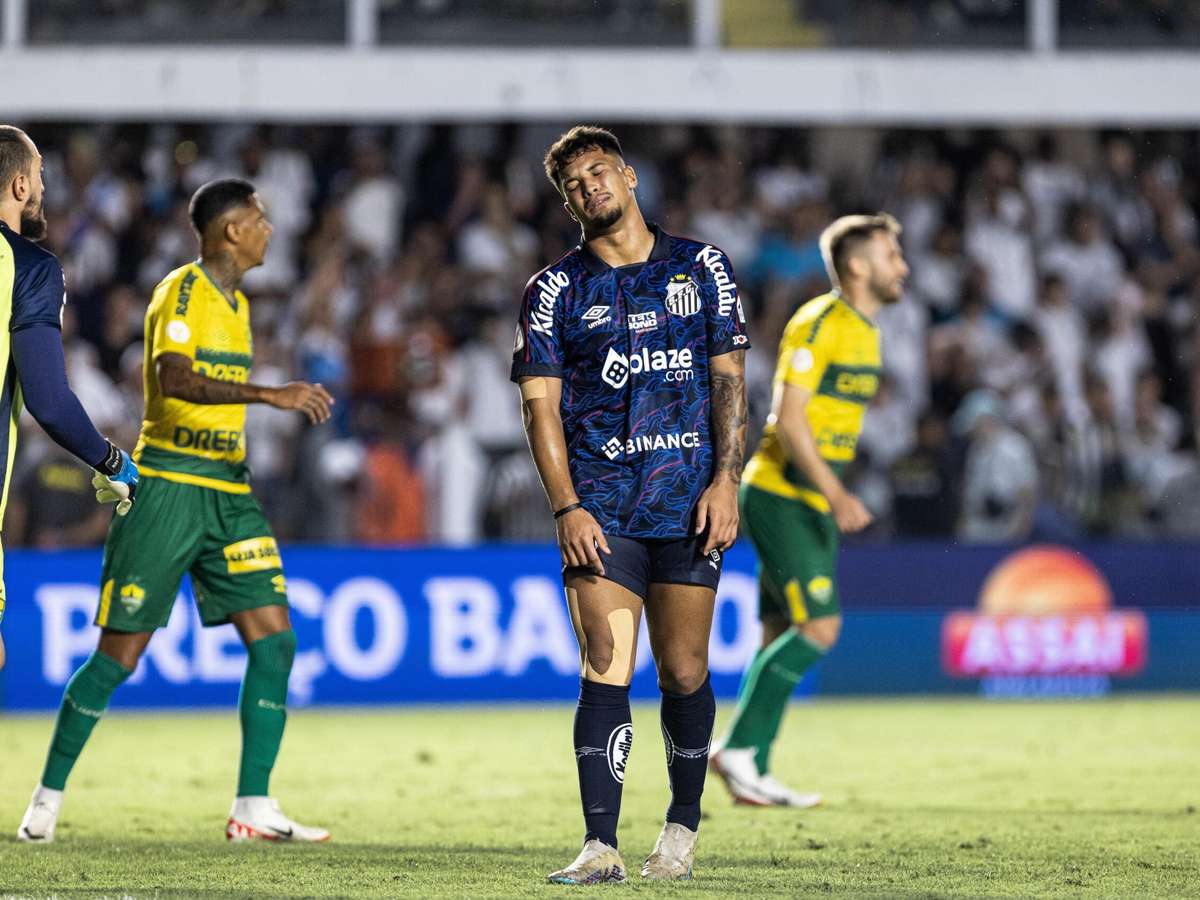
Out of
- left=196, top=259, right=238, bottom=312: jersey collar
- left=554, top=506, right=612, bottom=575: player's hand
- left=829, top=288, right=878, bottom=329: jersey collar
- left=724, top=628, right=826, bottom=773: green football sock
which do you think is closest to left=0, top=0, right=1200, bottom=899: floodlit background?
left=724, top=628, right=826, bottom=773: green football sock

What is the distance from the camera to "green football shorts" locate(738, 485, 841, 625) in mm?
8484

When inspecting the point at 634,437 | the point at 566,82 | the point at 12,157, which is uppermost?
the point at 566,82

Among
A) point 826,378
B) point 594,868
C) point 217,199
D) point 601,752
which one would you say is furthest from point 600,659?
point 826,378

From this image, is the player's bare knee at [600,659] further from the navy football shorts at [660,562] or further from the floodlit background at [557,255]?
the floodlit background at [557,255]

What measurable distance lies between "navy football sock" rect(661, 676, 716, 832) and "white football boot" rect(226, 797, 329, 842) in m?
1.68

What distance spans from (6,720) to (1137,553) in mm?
7952

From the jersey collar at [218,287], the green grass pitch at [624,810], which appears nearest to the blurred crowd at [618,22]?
the green grass pitch at [624,810]

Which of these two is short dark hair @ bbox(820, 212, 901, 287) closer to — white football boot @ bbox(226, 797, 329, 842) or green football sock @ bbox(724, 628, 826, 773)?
green football sock @ bbox(724, 628, 826, 773)

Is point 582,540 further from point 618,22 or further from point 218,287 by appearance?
point 618,22

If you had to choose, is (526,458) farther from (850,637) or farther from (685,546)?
(685,546)

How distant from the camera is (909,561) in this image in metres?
13.9

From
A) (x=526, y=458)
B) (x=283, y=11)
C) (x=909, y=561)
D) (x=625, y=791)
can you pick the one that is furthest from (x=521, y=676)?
(x=283, y=11)

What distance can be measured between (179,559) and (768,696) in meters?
2.65

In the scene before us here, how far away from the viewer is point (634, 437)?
19.6 ft
